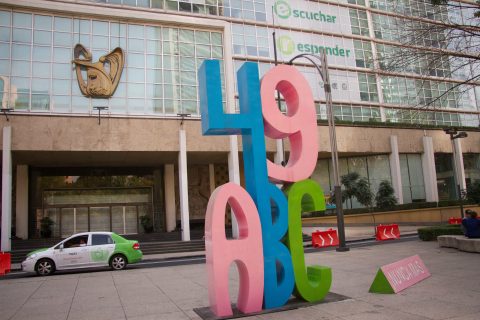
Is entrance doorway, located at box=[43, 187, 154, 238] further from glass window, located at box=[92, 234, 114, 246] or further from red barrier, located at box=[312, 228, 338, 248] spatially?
glass window, located at box=[92, 234, 114, 246]

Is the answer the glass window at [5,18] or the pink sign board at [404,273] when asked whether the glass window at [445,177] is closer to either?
the pink sign board at [404,273]

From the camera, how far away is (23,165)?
31859mm

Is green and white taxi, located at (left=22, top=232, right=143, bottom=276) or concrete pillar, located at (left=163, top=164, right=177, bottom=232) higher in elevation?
concrete pillar, located at (left=163, top=164, right=177, bottom=232)

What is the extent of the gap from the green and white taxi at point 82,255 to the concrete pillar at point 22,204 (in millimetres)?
16466

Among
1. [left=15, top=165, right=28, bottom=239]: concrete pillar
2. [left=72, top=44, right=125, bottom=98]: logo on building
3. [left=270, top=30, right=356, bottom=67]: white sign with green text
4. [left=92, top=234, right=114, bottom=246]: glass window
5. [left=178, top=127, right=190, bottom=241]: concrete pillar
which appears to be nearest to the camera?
[left=92, top=234, right=114, bottom=246]: glass window

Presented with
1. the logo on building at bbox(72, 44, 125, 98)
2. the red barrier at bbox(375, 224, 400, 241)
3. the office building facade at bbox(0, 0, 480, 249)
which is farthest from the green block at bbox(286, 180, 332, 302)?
the logo on building at bbox(72, 44, 125, 98)

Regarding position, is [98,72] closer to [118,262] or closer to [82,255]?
[82,255]

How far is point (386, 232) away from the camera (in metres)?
23.5

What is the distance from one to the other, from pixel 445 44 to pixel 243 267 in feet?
30.7

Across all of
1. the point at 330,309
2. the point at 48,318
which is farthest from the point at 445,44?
the point at 48,318

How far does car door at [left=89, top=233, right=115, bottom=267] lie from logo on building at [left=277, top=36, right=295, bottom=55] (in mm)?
27081

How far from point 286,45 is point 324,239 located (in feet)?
73.5

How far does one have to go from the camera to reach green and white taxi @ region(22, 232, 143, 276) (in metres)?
15.9

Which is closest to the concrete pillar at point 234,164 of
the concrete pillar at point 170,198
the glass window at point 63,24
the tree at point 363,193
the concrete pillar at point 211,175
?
the concrete pillar at point 170,198
